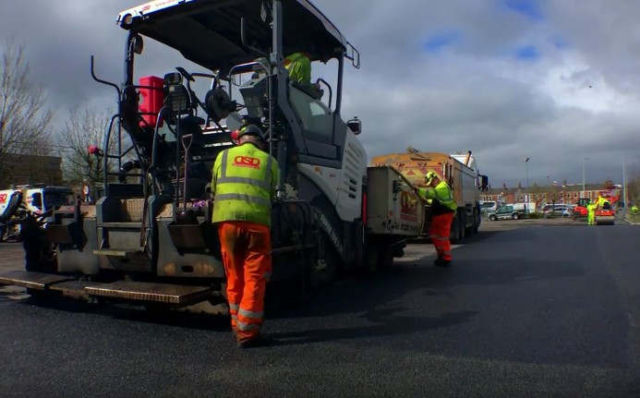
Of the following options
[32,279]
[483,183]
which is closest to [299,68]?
[32,279]

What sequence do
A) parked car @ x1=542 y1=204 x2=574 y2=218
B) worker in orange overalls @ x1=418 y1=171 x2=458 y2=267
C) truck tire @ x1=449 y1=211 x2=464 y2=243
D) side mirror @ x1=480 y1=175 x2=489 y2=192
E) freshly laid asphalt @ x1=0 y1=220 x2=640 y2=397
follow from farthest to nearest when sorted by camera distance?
parked car @ x1=542 y1=204 x2=574 y2=218 → side mirror @ x1=480 y1=175 x2=489 y2=192 → truck tire @ x1=449 y1=211 x2=464 y2=243 → worker in orange overalls @ x1=418 y1=171 x2=458 y2=267 → freshly laid asphalt @ x1=0 y1=220 x2=640 y2=397

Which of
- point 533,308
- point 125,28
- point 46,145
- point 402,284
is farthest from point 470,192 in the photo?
point 46,145

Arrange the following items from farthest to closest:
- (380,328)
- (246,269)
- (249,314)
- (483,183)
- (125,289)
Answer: (483,183) < (380,328) < (125,289) < (246,269) < (249,314)

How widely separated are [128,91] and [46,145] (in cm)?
2092

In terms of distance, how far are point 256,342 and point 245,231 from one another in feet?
2.93

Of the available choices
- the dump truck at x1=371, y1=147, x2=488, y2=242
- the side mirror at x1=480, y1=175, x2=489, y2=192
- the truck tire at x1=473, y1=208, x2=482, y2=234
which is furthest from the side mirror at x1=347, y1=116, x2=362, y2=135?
the side mirror at x1=480, y1=175, x2=489, y2=192

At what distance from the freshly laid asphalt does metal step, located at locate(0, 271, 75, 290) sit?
12.4 inches

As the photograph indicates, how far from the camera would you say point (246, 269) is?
419 cm

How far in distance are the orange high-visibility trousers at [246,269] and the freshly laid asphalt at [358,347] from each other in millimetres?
232

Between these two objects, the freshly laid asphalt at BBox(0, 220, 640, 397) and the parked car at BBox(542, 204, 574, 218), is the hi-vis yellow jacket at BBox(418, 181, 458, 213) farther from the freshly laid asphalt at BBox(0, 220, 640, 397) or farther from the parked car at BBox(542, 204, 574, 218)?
the parked car at BBox(542, 204, 574, 218)

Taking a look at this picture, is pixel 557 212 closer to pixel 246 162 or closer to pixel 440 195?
pixel 440 195

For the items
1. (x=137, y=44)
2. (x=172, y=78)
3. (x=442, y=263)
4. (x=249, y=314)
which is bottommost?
(x=442, y=263)

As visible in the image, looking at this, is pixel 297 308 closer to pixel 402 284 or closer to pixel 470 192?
pixel 402 284

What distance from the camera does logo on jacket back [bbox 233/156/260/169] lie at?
428 centimetres
